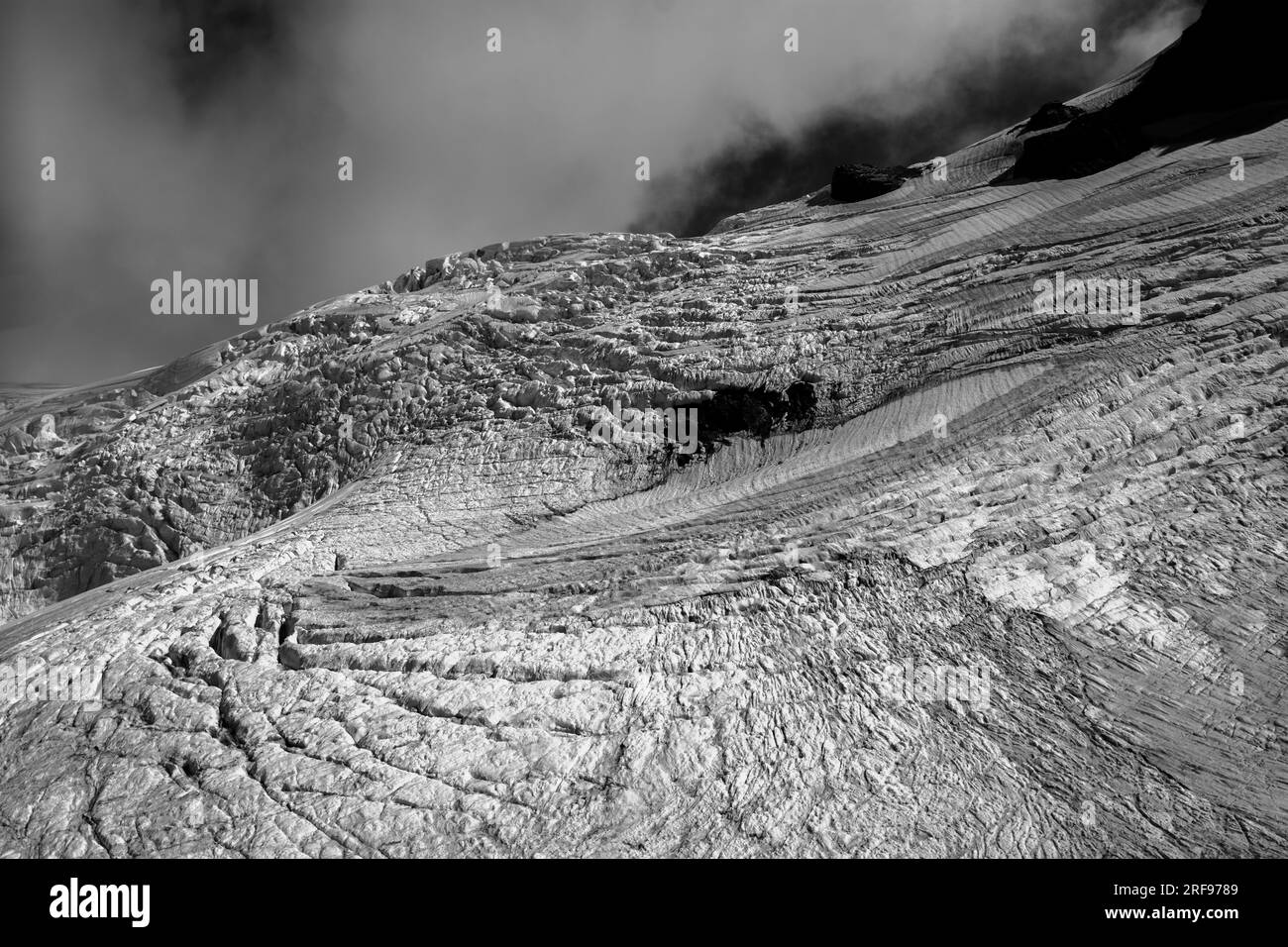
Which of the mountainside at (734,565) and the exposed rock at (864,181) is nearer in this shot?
the mountainside at (734,565)

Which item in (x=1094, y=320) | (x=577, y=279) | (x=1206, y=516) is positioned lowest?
(x=1206, y=516)

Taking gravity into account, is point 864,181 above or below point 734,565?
above

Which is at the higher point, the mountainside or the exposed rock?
the exposed rock

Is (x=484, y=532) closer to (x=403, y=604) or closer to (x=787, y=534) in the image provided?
(x=403, y=604)

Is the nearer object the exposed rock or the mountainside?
the mountainside

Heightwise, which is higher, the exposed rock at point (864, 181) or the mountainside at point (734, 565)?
the exposed rock at point (864, 181)

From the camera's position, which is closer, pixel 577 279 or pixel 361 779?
pixel 361 779

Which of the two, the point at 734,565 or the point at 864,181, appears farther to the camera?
the point at 864,181
